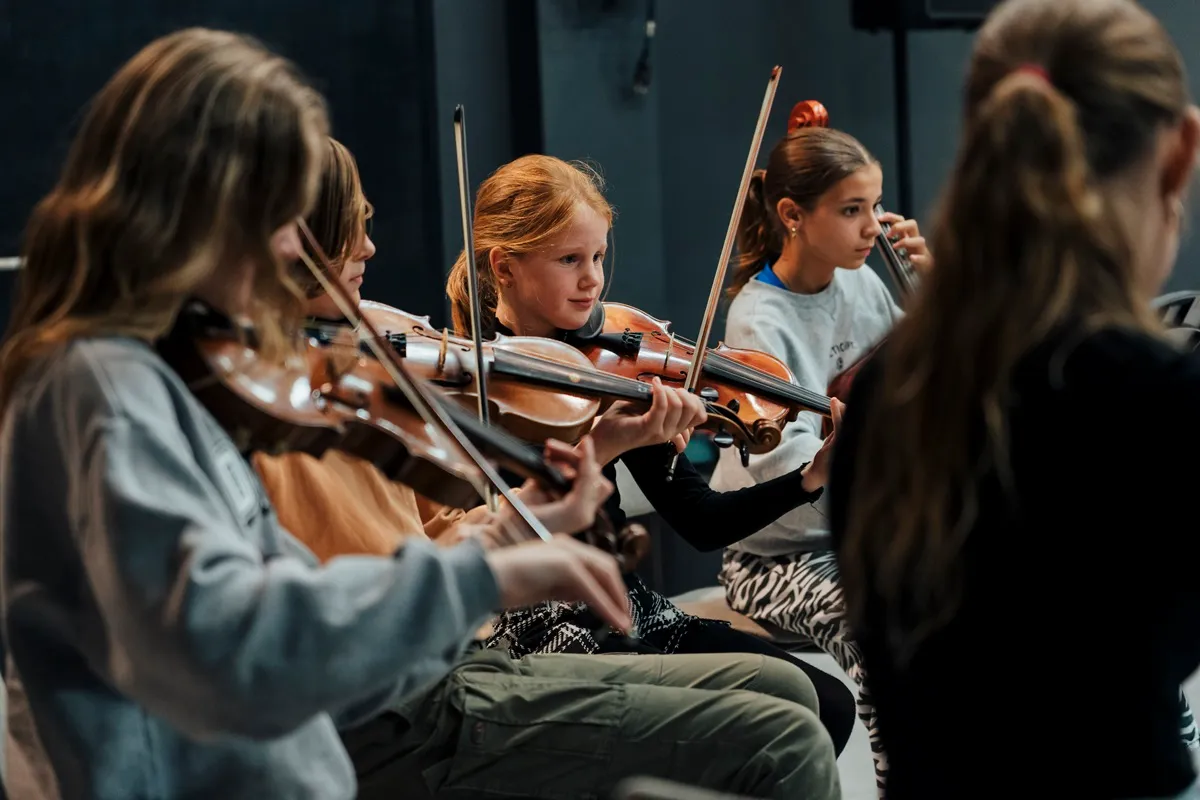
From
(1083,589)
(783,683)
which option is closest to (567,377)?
(783,683)

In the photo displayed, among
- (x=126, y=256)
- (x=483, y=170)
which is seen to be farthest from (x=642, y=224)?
(x=126, y=256)

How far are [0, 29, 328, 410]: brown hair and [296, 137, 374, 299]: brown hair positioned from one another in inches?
17.9

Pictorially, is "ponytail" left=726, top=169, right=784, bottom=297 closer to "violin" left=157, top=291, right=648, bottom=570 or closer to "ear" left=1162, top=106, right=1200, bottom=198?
"violin" left=157, top=291, right=648, bottom=570

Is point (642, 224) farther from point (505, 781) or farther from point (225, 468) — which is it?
point (225, 468)

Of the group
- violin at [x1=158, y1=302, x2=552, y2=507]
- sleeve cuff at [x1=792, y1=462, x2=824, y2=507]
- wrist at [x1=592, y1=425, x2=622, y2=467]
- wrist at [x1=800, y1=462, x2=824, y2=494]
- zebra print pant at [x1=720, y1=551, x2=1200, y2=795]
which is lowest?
zebra print pant at [x1=720, y1=551, x2=1200, y2=795]

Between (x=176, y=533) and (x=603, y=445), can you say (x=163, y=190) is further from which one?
(x=603, y=445)

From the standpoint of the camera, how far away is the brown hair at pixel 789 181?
91.7 inches

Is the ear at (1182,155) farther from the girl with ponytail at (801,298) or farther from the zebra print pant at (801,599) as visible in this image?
the girl with ponytail at (801,298)

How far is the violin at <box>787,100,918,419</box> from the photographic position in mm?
2162

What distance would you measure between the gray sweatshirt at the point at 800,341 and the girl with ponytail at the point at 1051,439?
113cm

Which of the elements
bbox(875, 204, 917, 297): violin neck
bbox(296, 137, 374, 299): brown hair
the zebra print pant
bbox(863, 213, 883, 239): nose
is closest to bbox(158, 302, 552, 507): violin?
bbox(296, 137, 374, 299): brown hair

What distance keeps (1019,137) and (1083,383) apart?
0.16 meters

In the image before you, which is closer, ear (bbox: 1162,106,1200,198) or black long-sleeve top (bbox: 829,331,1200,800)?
black long-sleeve top (bbox: 829,331,1200,800)

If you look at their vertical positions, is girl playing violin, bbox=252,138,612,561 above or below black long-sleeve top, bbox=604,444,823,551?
above
